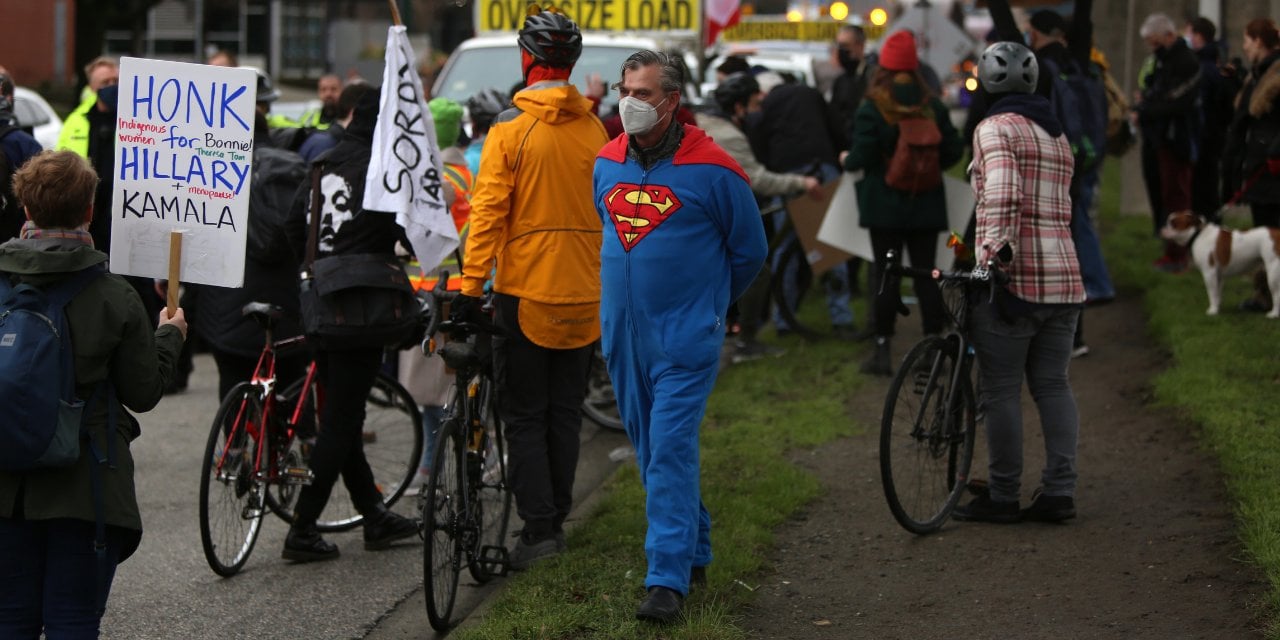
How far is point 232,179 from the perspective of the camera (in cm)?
541

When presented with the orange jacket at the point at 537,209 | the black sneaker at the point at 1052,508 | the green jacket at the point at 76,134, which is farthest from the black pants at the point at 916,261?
the green jacket at the point at 76,134

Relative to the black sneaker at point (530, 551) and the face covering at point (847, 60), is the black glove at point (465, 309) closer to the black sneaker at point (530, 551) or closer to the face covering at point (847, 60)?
the black sneaker at point (530, 551)

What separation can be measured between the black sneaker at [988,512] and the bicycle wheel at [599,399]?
2.80 m

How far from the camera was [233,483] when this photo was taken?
6617mm

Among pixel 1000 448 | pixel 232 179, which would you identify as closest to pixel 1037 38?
pixel 1000 448

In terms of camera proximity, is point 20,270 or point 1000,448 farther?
point 1000,448

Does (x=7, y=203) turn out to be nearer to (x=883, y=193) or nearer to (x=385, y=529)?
(x=385, y=529)

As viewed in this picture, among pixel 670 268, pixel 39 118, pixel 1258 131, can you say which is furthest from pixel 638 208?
pixel 39 118

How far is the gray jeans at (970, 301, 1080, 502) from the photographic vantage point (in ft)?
21.8

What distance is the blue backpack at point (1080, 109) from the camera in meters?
9.08

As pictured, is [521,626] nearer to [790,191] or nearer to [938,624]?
[938,624]

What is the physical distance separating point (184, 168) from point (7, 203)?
1.92 meters

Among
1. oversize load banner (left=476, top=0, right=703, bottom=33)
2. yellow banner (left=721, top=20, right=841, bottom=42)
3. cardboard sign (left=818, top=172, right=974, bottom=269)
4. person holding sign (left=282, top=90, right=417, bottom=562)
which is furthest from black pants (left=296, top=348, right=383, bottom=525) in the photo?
yellow banner (left=721, top=20, right=841, bottom=42)

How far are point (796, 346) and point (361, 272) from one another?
5633mm
